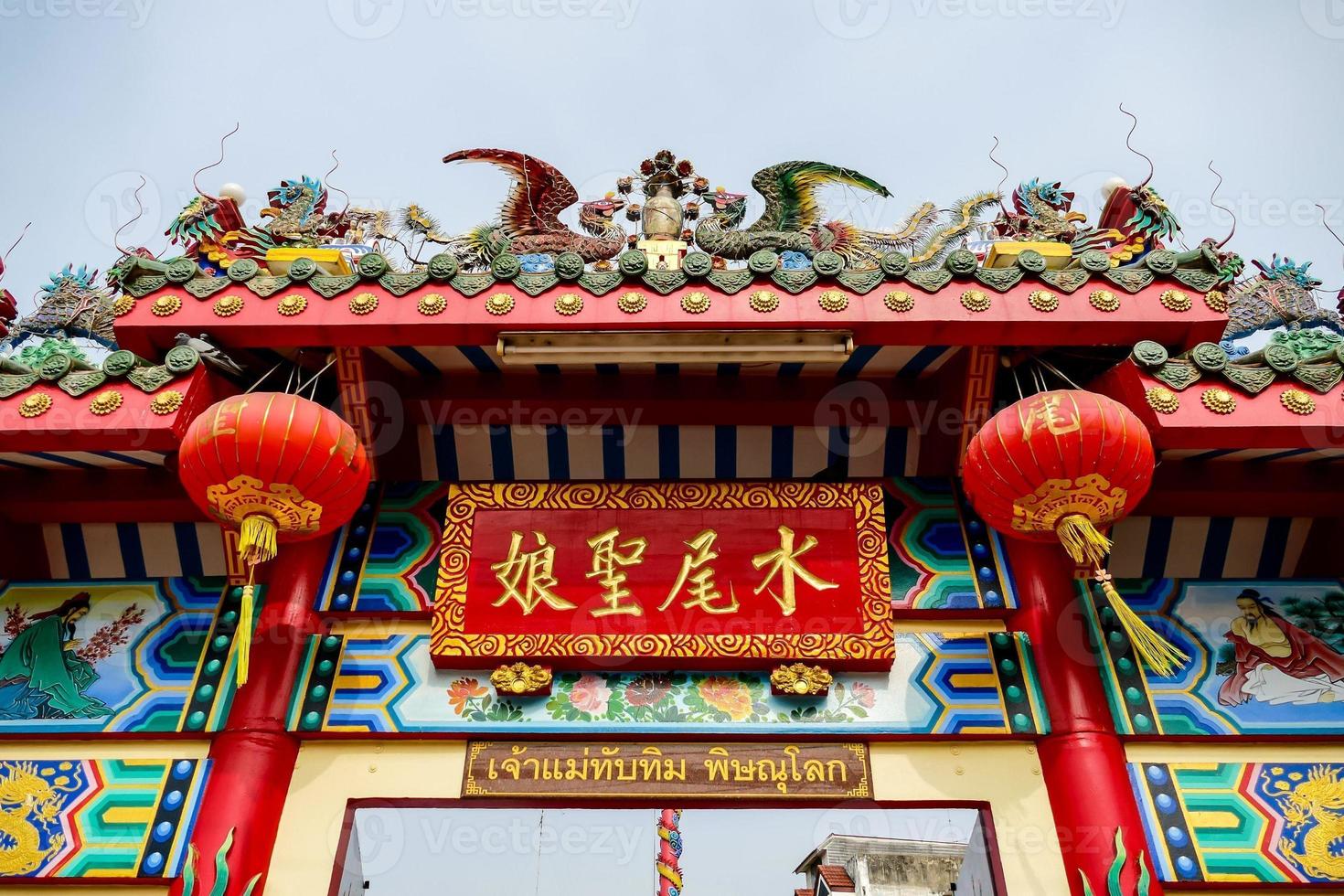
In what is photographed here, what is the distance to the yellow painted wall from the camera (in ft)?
14.7

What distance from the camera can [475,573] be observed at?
533 cm

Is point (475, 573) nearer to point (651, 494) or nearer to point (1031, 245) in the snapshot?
point (651, 494)

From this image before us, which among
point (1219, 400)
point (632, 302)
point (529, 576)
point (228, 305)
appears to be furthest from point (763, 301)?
point (228, 305)

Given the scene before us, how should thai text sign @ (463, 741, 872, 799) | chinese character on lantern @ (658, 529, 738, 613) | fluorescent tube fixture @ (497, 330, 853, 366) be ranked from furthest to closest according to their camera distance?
chinese character on lantern @ (658, 529, 738, 613)
fluorescent tube fixture @ (497, 330, 853, 366)
thai text sign @ (463, 741, 872, 799)

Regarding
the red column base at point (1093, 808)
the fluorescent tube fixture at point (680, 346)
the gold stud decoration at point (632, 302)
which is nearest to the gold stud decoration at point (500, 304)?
the fluorescent tube fixture at point (680, 346)

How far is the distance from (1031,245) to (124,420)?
4.77m

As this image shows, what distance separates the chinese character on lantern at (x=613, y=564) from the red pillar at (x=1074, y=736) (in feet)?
6.36

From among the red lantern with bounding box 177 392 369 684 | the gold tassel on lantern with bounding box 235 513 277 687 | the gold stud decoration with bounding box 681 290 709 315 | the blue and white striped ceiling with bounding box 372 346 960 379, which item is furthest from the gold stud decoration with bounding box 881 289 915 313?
the gold tassel on lantern with bounding box 235 513 277 687

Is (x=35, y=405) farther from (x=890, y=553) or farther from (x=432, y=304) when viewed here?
(x=890, y=553)

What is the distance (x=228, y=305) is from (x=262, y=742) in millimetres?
2104

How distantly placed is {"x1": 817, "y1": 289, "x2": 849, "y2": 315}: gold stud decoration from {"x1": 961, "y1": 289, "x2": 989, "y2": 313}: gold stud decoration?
0.57 metres

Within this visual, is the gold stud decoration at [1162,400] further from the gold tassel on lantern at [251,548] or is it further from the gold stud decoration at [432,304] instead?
the gold tassel on lantern at [251,548]

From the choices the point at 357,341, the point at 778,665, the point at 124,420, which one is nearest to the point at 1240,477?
the point at 778,665

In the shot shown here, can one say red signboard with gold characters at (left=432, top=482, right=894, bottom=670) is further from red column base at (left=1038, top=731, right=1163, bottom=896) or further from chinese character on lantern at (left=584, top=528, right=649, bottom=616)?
red column base at (left=1038, top=731, right=1163, bottom=896)
